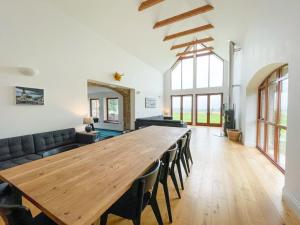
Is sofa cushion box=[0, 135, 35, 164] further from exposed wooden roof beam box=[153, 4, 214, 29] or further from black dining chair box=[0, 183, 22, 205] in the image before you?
exposed wooden roof beam box=[153, 4, 214, 29]

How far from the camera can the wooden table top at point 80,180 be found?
2.33 feet

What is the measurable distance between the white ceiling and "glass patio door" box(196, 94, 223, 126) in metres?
3.29

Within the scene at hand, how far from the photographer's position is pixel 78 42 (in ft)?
12.9

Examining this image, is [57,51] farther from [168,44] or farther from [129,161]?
[168,44]

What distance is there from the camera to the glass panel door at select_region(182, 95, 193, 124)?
9508mm

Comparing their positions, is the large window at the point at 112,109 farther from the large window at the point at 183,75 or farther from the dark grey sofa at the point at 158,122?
the large window at the point at 183,75

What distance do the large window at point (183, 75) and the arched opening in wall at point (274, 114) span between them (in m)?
5.37

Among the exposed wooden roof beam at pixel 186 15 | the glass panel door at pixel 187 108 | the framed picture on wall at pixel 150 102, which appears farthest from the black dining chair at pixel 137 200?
the glass panel door at pixel 187 108

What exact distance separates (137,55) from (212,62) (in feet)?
16.3

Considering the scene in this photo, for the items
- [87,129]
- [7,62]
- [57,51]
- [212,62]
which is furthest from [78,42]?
[212,62]

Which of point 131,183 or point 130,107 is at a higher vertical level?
point 130,107

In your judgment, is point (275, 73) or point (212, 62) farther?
point (212, 62)

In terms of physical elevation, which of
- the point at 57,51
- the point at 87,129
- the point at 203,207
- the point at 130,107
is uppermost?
the point at 57,51

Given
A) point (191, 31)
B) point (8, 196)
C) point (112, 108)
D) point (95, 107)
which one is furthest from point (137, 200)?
point (95, 107)
